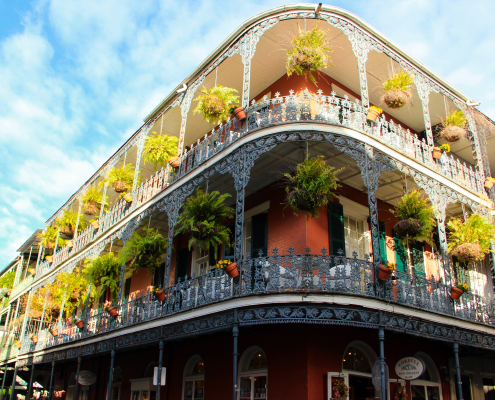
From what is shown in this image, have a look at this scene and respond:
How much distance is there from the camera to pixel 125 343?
1132 cm

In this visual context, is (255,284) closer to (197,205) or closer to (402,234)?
(197,205)

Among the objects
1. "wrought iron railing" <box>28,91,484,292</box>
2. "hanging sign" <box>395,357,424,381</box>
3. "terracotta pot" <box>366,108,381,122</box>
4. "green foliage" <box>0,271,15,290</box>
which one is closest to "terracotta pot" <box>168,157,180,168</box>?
"wrought iron railing" <box>28,91,484,292</box>

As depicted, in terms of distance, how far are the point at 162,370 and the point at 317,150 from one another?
5.79 m

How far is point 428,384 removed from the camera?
1055 centimetres

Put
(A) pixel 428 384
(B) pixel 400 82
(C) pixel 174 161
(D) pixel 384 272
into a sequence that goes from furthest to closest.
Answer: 1. (C) pixel 174 161
2. (A) pixel 428 384
3. (B) pixel 400 82
4. (D) pixel 384 272

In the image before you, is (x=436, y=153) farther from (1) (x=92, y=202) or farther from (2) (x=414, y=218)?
(1) (x=92, y=202)

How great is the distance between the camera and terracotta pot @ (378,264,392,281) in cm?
783

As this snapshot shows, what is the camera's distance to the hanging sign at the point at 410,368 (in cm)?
839

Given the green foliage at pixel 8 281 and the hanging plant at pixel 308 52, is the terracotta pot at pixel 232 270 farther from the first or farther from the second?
the green foliage at pixel 8 281

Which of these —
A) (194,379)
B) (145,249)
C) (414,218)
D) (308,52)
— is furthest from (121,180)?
(414,218)

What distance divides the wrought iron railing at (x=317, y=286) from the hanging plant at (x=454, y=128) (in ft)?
12.9

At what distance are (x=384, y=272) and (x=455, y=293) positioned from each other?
2.33 m

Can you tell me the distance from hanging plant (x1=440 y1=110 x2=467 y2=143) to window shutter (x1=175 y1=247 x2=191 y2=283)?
7.98 metres

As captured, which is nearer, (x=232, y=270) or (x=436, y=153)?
(x=232, y=270)
